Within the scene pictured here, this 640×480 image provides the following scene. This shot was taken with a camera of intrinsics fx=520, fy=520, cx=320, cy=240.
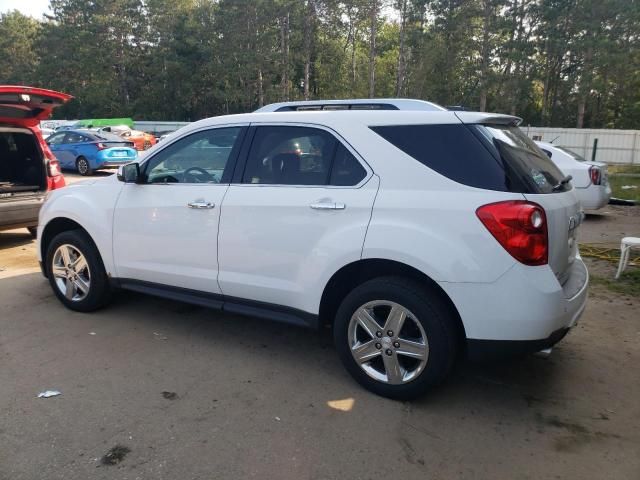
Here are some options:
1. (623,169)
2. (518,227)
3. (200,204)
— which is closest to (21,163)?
(200,204)

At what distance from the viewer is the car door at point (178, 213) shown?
3920mm

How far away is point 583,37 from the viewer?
32.8m

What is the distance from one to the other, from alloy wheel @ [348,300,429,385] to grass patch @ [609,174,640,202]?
36.6 ft

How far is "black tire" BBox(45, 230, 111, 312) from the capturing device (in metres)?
4.62

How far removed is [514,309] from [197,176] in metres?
2.54

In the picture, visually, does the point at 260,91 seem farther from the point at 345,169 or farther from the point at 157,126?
the point at 345,169

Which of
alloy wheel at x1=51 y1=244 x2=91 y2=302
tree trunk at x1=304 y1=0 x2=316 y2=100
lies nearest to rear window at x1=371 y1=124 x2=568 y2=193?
alloy wheel at x1=51 y1=244 x2=91 y2=302

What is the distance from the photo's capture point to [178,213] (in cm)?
404

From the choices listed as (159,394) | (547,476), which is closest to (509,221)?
(547,476)

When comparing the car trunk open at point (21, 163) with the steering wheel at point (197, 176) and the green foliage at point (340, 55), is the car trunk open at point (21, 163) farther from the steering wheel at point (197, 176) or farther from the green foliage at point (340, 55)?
the green foliage at point (340, 55)

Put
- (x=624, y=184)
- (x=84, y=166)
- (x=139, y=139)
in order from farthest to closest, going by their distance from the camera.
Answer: (x=139, y=139) → (x=84, y=166) → (x=624, y=184)

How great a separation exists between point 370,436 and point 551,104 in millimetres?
43025

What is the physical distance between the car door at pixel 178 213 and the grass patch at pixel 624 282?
426 centimetres

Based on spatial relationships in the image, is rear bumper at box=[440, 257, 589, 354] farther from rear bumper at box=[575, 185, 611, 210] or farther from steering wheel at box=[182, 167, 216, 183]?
rear bumper at box=[575, 185, 611, 210]
